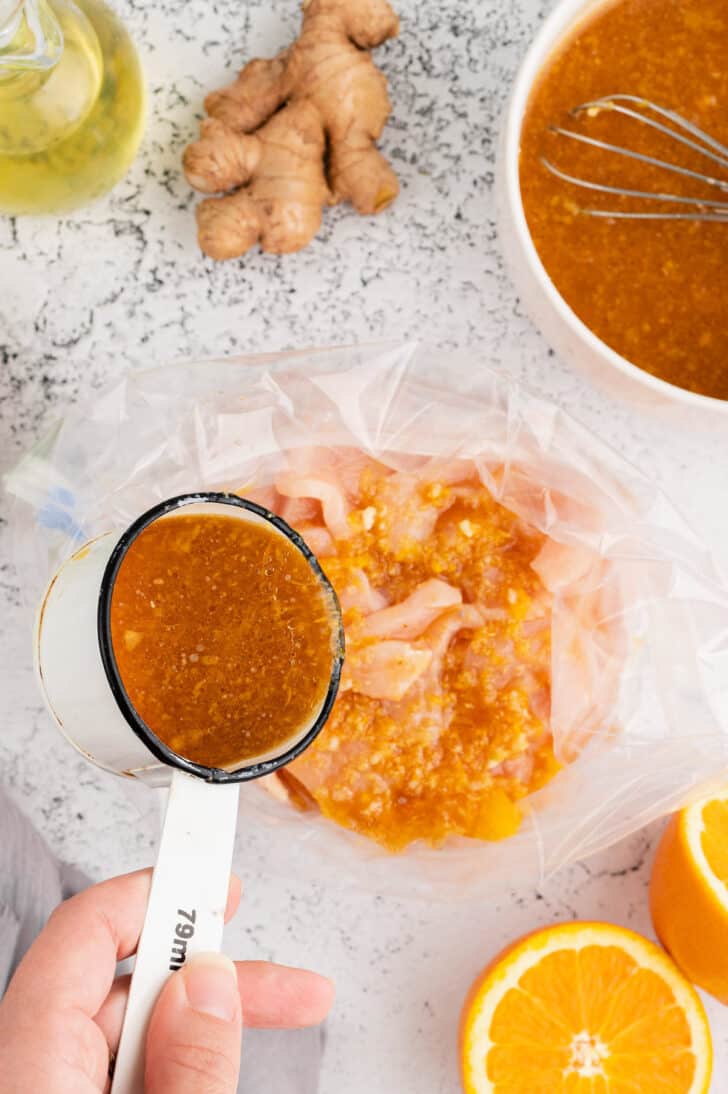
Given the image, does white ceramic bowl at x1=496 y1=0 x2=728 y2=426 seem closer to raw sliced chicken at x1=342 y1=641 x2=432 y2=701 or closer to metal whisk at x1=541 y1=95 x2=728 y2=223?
metal whisk at x1=541 y1=95 x2=728 y2=223

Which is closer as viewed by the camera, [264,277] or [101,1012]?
[101,1012]

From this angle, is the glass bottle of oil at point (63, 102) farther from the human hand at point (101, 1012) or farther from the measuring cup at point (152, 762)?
the human hand at point (101, 1012)

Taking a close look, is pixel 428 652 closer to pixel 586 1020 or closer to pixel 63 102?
pixel 586 1020

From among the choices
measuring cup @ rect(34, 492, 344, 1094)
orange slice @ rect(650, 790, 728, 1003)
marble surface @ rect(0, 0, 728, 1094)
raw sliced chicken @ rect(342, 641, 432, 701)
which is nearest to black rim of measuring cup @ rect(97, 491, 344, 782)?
measuring cup @ rect(34, 492, 344, 1094)

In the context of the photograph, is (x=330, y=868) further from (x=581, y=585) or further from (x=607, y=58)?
(x=607, y=58)

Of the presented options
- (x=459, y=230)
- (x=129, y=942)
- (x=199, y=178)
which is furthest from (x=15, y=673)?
(x=459, y=230)

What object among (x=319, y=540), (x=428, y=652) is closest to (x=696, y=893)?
(x=428, y=652)

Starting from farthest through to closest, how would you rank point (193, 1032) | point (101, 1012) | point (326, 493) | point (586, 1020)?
1. point (586, 1020)
2. point (326, 493)
3. point (101, 1012)
4. point (193, 1032)
